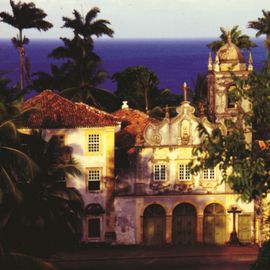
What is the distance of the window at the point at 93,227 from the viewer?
57.4 m

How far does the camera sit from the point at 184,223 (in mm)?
58125

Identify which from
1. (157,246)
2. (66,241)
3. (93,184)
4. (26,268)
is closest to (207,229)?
(157,246)

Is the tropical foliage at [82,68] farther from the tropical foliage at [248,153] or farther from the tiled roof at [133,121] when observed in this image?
the tropical foliage at [248,153]

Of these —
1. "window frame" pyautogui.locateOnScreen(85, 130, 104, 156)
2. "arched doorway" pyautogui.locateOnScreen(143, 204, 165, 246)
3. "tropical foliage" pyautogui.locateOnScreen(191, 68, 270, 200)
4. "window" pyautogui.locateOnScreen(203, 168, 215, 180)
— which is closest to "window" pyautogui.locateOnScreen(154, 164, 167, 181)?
"arched doorway" pyautogui.locateOnScreen(143, 204, 165, 246)

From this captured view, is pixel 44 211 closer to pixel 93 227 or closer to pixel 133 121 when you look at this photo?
pixel 93 227

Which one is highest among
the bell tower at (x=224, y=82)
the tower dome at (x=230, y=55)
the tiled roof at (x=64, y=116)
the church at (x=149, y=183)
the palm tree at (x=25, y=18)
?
the palm tree at (x=25, y=18)

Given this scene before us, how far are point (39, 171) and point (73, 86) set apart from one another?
3906 cm

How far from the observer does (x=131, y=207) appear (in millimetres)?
57469

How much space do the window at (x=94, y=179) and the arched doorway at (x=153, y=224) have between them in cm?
373

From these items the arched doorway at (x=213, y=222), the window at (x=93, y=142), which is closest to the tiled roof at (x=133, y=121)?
the window at (x=93, y=142)

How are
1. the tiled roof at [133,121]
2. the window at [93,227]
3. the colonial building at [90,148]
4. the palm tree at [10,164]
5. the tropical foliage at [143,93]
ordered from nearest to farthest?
1. the palm tree at [10,164]
2. the colonial building at [90,148]
3. the window at [93,227]
4. the tiled roof at [133,121]
5. the tropical foliage at [143,93]

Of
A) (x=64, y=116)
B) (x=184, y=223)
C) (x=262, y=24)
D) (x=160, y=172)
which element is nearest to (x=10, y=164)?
(x=64, y=116)

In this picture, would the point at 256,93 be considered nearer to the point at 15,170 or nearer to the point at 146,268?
the point at 15,170

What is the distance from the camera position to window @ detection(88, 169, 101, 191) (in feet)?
188
